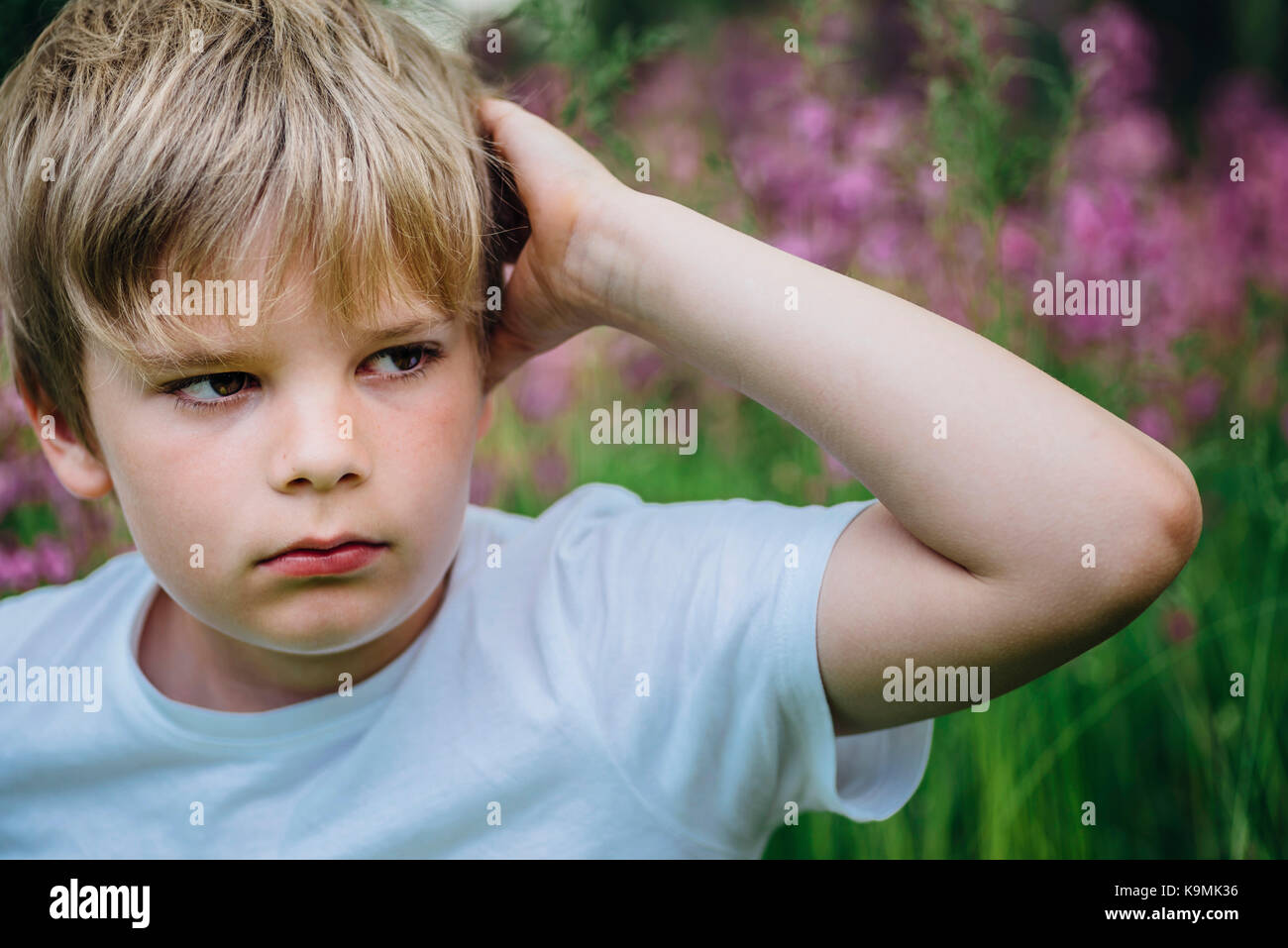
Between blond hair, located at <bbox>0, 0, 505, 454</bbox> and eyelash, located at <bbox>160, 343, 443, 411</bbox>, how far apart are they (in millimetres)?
39

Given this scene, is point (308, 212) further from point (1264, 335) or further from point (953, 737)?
point (1264, 335)

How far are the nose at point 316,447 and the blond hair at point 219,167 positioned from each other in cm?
8

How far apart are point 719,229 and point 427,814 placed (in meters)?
0.66

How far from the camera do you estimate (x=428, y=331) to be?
975 mm

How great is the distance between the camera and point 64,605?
51.7 inches

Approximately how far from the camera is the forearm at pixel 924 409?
2.70 feet

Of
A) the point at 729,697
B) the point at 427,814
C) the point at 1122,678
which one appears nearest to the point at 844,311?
the point at 729,697

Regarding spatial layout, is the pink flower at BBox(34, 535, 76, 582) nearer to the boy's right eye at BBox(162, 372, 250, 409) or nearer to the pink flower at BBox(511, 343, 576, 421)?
the pink flower at BBox(511, 343, 576, 421)

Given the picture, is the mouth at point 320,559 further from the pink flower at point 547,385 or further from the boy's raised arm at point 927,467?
the pink flower at point 547,385

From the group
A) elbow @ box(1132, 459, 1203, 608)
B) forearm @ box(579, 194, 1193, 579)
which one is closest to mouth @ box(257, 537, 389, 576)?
forearm @ box(579, 194, 1193, 579)

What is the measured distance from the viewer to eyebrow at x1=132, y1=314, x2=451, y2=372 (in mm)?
883

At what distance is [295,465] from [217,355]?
0.12 m

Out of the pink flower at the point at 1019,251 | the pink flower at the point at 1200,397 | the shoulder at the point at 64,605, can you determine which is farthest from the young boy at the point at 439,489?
the pink flower at the point at 1200,397

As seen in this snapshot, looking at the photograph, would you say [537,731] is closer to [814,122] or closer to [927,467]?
[927,467]
